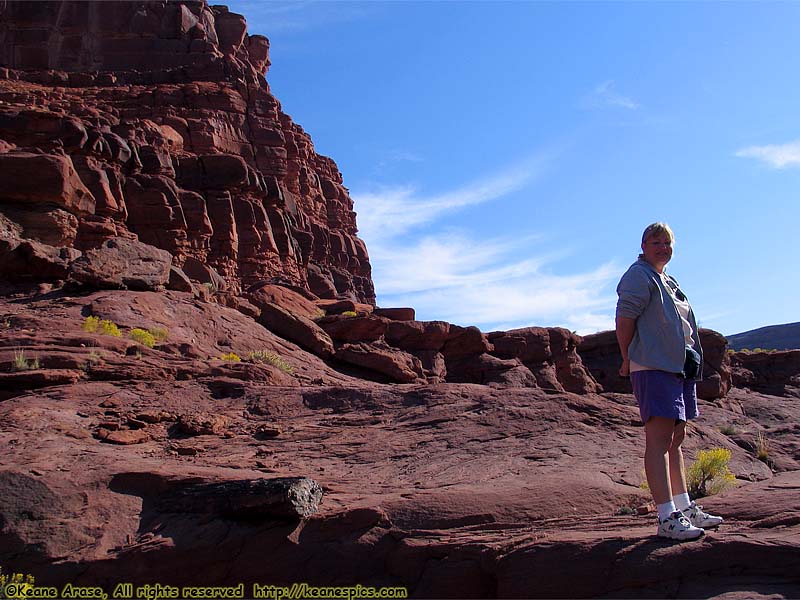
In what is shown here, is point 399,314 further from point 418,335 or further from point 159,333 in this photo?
point 159,333

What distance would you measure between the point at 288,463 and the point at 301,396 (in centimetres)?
229

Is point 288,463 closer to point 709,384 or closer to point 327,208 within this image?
point 709,384

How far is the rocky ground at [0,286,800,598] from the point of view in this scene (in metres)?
5.01

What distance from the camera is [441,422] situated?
9047 mm

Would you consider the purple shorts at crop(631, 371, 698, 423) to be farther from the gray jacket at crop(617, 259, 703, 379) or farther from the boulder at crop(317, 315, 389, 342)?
the boulder at crop(317, 315, 389, 342)

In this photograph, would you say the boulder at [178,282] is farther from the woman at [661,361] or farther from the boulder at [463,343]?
the woman at [661,361]

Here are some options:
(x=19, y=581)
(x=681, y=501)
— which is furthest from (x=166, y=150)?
(x=681, y=501)

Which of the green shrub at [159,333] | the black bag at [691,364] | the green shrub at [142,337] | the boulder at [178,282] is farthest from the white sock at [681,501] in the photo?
the boulder at [178,282]

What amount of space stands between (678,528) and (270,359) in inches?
434

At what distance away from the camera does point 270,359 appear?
14945 millimetres

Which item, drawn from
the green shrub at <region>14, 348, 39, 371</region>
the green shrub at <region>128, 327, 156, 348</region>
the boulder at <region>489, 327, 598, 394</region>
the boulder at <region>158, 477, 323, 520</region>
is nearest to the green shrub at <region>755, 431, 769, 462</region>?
the boulder at <region>158, 477, 323, 520</region>

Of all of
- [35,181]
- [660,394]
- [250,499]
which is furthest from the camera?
[35,181]

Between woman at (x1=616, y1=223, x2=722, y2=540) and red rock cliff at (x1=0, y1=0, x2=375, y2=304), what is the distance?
565 inches

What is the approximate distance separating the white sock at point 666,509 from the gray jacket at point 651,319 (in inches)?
34.7
